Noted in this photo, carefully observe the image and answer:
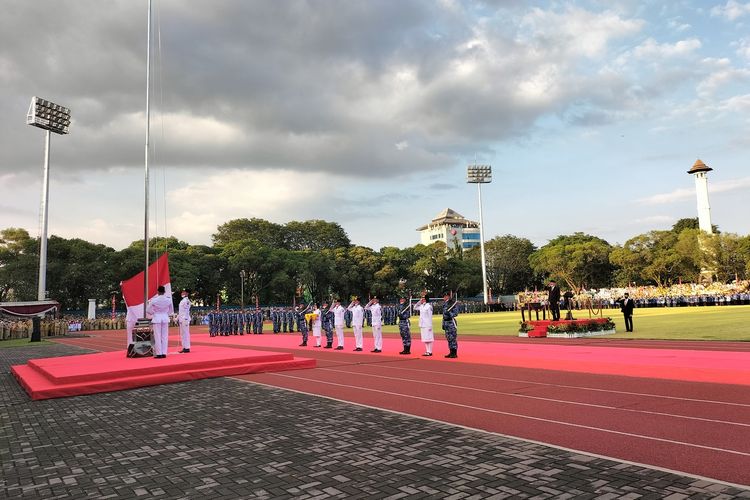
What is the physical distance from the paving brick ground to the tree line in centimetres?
3469

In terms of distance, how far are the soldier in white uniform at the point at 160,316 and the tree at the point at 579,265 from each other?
193ft

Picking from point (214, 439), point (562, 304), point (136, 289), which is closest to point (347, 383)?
point (214, 439)

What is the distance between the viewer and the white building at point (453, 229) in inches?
4776

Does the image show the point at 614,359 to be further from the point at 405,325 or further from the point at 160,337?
the point at 160,337

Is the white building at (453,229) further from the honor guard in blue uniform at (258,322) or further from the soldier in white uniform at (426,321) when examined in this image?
the soldier in white uniform at (426,321)

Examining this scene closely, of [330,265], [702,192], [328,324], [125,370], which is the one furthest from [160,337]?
[702,192]

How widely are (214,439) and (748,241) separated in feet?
207

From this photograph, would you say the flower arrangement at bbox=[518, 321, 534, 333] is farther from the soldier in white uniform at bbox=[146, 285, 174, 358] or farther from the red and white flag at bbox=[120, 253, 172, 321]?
the soldier in white uniform at bbox=[146, 285, 174, 358]

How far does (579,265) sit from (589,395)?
6107 centimetres

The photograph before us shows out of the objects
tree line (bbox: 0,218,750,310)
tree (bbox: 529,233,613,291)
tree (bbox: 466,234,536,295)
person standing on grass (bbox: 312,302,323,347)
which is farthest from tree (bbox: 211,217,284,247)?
person standing on grass (bbox: 312,302,323,347)

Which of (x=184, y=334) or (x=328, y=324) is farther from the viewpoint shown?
(x=328, y=324)

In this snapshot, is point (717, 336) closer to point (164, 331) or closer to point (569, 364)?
point (569, 364)

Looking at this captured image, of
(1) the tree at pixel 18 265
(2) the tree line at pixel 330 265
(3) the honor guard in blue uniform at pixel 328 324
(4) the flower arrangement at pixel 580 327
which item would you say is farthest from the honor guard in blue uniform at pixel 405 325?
(1) the tree at pixel 18 265

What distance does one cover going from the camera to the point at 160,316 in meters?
12.1
